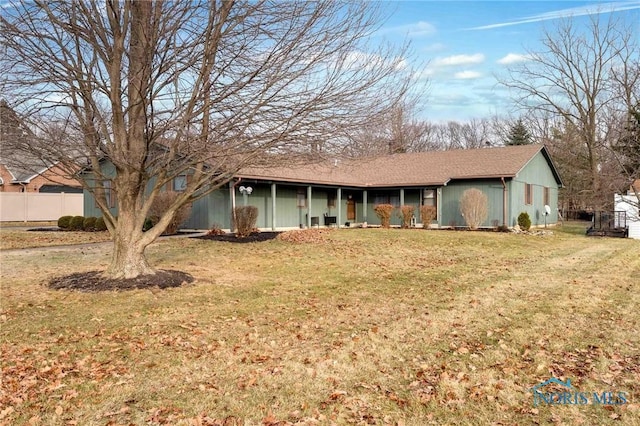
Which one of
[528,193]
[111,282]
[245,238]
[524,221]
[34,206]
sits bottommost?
[111,282]

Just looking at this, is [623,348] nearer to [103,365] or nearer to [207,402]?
[207,402]

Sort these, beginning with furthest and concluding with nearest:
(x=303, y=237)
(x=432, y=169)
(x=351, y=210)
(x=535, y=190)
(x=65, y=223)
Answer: (x=351, y=210)
(x=535, y=190)
(x=432, y=169)
(x=65, y=223)
(x=303, y=237)

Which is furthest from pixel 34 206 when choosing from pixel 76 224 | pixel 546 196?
pixel 546 196

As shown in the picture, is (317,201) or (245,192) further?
(317,201)

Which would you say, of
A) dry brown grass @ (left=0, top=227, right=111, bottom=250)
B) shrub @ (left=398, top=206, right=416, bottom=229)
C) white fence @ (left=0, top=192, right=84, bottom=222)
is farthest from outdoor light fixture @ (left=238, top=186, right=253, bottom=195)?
white fence @ (left=0, top=192, right=84, bottom=222)

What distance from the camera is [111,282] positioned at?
25.3ft

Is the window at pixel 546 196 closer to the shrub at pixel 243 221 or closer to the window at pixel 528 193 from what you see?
the window at pixel 528 193

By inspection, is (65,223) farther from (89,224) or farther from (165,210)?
(165,210)

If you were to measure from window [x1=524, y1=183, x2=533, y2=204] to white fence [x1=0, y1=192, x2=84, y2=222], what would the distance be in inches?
1094

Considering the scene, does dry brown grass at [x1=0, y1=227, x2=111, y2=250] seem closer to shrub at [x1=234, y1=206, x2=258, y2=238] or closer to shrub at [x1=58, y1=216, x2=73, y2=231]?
shrub at [x1=58, y1=216, x2=73, y2=231]

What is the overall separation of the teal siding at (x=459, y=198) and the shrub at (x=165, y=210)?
1242 cm

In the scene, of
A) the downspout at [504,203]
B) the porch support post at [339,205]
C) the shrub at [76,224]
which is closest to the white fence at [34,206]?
the shrub at [76,224]

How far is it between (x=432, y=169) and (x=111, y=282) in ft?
63.9

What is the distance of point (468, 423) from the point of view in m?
3.38
